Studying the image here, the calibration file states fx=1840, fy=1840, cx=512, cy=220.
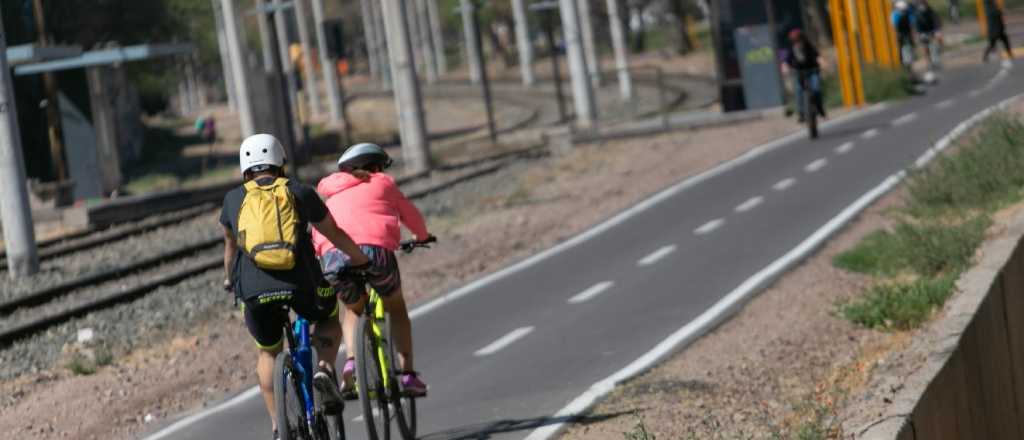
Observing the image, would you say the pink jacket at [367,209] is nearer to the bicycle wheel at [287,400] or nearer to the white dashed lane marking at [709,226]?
the bicycle wheel at [287,400]

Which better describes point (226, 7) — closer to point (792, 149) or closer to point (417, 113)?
point (417, 113)

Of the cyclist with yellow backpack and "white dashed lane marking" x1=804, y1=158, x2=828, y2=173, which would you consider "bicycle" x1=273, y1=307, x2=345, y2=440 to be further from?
"white dashed lane marking" x1=804, y1=158, x2=828, y2=173

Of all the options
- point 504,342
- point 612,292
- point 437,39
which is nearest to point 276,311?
point 504,342

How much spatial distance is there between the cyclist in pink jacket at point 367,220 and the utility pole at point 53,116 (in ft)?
89.8

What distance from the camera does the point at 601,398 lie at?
36.4 ft

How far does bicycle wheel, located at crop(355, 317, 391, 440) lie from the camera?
895 centimetres

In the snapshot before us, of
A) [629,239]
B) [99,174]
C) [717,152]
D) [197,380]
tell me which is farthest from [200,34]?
[197,380]

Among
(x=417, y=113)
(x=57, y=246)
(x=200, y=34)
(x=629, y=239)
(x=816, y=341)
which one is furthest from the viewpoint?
(x=200, y=34)

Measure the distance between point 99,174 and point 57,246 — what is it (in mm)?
10613

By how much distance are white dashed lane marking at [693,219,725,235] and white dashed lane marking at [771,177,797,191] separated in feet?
8.37

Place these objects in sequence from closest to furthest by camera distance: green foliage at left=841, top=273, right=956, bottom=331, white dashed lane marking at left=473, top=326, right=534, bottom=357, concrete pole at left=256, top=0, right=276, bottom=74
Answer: green foliage at left=841, top=273, right=956, bottom=331 < white dashed lane marking at left=473, top=326, right=534, bottom=357 < concrete pole at left=256, top=0, right=276, bottom=74

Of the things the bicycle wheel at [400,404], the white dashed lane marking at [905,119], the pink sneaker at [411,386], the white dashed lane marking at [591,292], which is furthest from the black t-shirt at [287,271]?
the white dashed lane marking at [905,119]

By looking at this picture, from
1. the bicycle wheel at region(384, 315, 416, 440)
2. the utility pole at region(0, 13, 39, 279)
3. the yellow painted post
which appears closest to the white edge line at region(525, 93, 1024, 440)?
the bicycle wheel at region(384, 315, 416, 440)

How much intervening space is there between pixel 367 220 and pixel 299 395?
4.48ft
